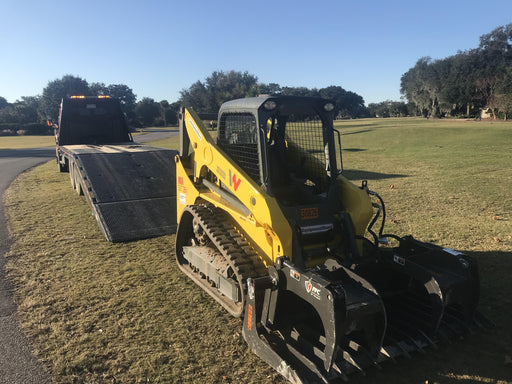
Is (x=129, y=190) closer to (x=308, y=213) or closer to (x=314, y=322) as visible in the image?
(x=308, y=213)

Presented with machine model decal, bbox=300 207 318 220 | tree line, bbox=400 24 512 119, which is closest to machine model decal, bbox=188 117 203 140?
machine model decal, bbox=300 207 318 220

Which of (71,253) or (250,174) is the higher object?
(250,174)

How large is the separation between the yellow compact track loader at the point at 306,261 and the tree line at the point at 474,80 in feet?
170

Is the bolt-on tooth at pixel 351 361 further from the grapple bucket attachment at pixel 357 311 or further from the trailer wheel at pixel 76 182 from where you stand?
the trailer wheel at pixel 76 182

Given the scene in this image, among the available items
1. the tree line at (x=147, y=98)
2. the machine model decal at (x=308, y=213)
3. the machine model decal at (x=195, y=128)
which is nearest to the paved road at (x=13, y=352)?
the machine model decal at (x=308, y=213)

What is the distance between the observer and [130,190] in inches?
326

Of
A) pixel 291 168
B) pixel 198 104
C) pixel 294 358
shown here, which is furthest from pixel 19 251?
pixel 198 104

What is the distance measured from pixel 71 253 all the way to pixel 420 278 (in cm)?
528

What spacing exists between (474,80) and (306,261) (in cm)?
6613

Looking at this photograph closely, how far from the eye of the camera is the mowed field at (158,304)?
11.2 feet

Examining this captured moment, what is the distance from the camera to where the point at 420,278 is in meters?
3.72

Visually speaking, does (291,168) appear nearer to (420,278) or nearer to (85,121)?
(420,278)

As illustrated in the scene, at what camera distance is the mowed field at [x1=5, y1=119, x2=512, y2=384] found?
3.41 metres

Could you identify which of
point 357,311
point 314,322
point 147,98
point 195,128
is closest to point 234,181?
point 195,128
